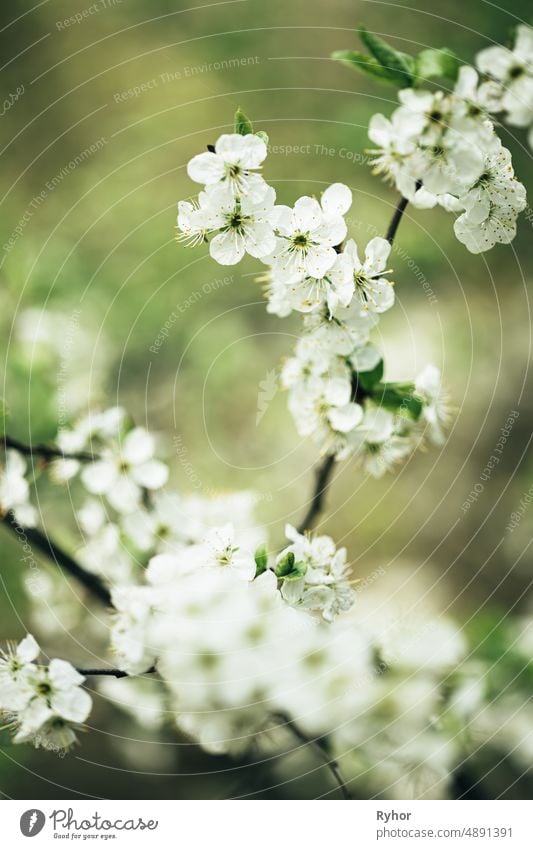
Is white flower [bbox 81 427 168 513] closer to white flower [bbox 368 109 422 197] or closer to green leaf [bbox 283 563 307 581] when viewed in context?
green leaf [bbox 283 563 307 581]

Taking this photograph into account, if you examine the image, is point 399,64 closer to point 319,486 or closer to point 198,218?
point 198,218

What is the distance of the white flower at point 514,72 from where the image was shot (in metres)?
0.90

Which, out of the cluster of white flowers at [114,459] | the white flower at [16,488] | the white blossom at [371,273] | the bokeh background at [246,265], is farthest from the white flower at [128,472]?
the bokeh background at [246,265]

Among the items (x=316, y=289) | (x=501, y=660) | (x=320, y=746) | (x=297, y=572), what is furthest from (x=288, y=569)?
(x=501, y=660)

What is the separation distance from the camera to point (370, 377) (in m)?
0.91

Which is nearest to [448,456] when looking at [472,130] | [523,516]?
[523,516]

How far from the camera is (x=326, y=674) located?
4.11ft

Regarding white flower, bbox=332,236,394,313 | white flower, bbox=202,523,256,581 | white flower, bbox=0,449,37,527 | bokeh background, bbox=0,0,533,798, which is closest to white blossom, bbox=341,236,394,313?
white flower, bbox=332,236,394,313

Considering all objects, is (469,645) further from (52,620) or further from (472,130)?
(472,130)

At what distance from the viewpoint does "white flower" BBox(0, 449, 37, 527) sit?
40.4 inches

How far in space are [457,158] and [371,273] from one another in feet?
0.55

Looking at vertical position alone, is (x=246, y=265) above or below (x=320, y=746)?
above

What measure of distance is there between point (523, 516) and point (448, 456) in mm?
275

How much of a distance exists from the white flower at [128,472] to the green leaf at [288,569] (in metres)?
0.35
